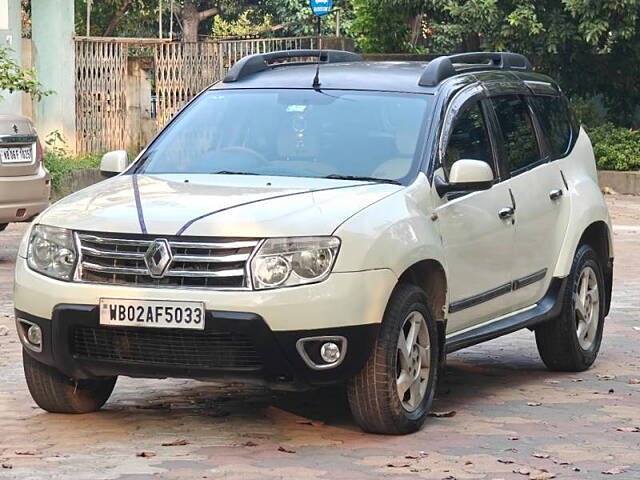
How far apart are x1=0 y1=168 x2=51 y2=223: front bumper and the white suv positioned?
5900 millimetres

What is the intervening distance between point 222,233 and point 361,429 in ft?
4.05

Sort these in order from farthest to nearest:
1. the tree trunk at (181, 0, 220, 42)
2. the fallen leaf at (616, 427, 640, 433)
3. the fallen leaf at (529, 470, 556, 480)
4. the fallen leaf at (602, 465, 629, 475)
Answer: the tree trunk at (181, 0, 220, 42)
the fallen leaf at (616, 427, 640, 433)
the fallen leaf at (602, 465, 629, 475)
the fallen leaf at (529, 470, 556, 480)

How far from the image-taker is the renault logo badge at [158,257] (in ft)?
22.9

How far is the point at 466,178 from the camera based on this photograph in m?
7.86

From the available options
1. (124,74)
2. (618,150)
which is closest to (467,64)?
(124,74)

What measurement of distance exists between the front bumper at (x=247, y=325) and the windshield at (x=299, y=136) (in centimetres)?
100

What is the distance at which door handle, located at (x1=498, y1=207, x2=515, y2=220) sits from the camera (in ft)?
27.9

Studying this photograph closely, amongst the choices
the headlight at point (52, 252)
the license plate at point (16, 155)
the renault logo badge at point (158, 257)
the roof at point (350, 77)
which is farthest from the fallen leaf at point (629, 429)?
the license plate at point (16, 155)

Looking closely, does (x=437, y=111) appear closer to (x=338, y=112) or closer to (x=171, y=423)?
(x=338, y=112)

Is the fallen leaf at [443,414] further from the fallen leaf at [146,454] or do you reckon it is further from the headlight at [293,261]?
the fallen leaf at [146,454]

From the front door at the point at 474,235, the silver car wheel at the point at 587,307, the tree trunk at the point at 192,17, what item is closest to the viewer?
the front door at the point at 474,235

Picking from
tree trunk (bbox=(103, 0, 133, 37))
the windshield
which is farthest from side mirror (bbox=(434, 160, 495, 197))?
tree trunk (bbox=(103, 0, 133, 37))

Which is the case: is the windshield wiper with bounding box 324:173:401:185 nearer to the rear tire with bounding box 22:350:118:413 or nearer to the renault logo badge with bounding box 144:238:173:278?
the renault logo badge with bounding box 144:238:173:278

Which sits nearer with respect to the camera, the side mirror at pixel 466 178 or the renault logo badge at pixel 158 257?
the renault logo badge at pixel 158 257
